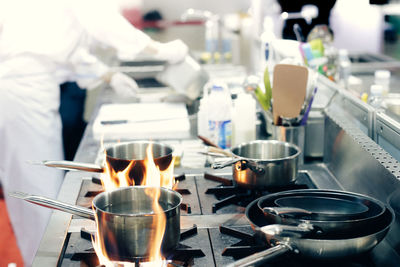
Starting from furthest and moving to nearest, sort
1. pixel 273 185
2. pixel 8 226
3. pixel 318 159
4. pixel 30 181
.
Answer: pixel 8 226, pixel 30 181, pixel 318 159, pixel 273 185

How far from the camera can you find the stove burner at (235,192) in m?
1.34

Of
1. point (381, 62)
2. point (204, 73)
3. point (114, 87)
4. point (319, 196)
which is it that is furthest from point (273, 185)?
point (381, 62)

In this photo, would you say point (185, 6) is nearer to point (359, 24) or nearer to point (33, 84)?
point (359, 24)

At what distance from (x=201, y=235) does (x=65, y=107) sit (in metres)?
2.58

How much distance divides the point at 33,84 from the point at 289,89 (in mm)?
1740

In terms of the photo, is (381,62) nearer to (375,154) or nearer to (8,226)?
(375,154)

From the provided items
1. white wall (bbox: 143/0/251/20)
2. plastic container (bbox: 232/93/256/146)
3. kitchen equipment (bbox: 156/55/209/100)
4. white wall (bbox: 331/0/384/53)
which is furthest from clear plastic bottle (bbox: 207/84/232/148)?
white wall (bbox: 143/0/251/20)

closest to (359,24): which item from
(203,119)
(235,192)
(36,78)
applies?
(36,78)

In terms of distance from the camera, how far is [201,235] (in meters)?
1.17

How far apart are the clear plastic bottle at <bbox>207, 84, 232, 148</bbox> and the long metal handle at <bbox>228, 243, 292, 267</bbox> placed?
873 millimetres

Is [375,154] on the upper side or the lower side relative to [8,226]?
upper

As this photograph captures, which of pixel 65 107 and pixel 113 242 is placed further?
pixel 65 107

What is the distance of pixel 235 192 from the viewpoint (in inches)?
56.0

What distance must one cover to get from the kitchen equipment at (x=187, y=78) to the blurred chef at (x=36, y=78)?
0.19 m
